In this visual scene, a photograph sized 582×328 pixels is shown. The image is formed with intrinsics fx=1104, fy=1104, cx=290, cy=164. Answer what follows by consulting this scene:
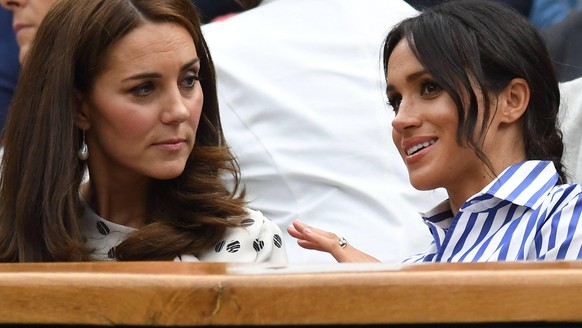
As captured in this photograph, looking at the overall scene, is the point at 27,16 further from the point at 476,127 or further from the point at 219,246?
the point at 476,127

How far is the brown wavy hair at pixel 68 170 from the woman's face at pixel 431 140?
0.37 meters

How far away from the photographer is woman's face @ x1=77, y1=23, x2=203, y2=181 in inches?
81.2

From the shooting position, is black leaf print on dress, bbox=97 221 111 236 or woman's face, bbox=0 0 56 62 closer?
black leaf print on dress, bbox=97 221 111 236

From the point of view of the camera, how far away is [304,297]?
3.68 ft

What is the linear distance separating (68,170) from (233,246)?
1.14ft

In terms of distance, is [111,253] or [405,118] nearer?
[405,118]

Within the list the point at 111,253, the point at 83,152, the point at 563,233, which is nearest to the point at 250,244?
the point at 111,253

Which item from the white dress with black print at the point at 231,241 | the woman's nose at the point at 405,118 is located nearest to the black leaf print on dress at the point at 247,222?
the white dress with black print at the point at 231,241

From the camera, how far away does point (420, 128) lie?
200 cm

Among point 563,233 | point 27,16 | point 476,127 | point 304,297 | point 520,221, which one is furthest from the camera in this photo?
point 27,16

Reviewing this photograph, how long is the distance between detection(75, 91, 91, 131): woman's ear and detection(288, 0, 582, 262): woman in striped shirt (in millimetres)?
465

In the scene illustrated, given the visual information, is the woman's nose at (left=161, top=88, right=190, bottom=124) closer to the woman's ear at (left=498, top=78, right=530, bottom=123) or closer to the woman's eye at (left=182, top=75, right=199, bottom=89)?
the woman's eye at (left=182, top=75, right=199, bottom=89)

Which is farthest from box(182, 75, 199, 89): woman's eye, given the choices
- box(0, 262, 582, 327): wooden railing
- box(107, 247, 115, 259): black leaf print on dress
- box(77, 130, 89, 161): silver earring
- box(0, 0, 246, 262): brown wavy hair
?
box(0, 262, 582, 327): wooden railing

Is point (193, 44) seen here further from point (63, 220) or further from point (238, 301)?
point (238, 301)
